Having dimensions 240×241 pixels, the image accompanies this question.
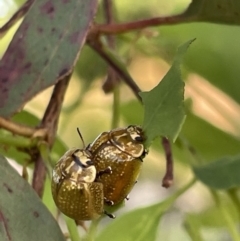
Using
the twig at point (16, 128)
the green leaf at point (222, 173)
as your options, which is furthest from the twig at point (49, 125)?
the green leaf at point (222, 173)

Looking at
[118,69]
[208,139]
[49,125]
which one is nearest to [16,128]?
[49,125]

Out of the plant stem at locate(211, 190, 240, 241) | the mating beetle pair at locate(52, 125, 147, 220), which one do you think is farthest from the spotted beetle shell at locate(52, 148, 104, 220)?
the plant stem at locate(211, 190, 240, 241)

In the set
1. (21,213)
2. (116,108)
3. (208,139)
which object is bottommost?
(208,139)

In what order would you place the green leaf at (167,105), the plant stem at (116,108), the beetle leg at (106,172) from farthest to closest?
the plant stem at (116,108), the beetle leg at (106,172), the green leaf at (167,105)

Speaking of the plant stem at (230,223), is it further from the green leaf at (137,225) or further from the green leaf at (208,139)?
the green leaf at (208,139)

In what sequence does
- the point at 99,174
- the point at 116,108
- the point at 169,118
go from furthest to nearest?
the point at 116,108
the point at 99,174
the point at 169,118

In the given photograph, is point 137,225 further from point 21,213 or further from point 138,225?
point 21,213
